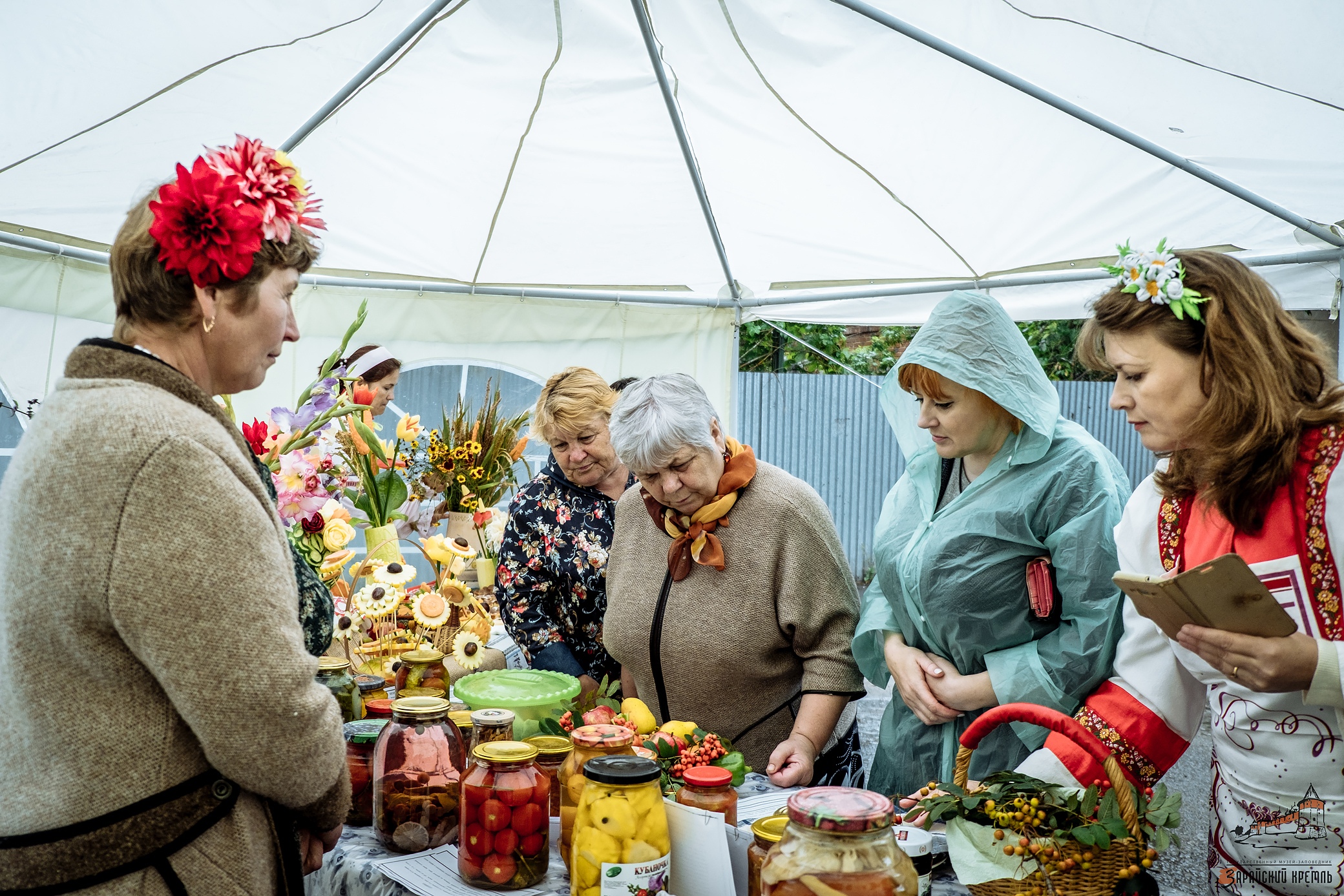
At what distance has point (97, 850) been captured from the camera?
1.10 m


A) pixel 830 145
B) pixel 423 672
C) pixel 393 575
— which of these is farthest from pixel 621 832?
pixel 830 145

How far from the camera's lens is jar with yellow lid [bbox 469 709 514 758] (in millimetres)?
1505

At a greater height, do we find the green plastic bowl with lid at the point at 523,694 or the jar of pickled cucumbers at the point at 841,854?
the jar of pickled cucumbers at the point at 841,854

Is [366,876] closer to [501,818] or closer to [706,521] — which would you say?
[501,818]

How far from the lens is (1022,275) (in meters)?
4.31

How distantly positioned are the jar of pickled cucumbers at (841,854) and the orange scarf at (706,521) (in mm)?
1053

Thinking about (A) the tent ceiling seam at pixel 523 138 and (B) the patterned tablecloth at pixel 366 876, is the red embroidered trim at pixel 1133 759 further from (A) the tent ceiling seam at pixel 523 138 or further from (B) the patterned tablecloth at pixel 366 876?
(A) the tent ceiling seam at pixel 523 138

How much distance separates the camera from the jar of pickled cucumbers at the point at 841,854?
102 cm

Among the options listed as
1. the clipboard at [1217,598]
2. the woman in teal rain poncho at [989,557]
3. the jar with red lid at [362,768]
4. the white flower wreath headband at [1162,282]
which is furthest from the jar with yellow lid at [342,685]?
the white flower wreath headband at [1162,282]

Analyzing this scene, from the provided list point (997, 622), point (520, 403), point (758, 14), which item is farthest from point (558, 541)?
point (520, 403)

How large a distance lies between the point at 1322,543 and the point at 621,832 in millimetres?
1047

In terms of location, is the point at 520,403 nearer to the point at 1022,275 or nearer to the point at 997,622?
the point at 1022,275

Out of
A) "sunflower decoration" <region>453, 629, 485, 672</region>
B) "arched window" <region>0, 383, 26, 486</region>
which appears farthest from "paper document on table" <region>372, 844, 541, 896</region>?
"arched window" <region>0, 383, 26, 486</region>

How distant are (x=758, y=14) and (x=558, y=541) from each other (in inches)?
72.1
